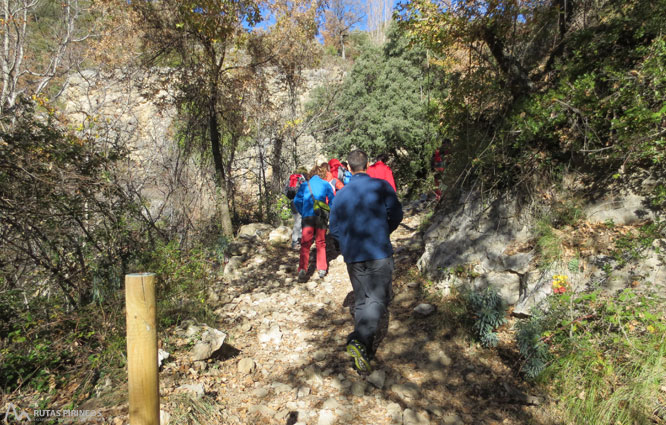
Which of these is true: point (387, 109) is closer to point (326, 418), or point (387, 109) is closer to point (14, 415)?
point (326, 418)

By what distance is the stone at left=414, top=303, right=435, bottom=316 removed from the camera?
4.12 meters

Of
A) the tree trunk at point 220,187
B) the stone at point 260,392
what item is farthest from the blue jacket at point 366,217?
the tree trunk at point 220,187

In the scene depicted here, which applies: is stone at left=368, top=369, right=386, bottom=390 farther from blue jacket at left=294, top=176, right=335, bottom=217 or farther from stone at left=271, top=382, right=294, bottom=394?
blue jacket at left=294, top=176, right=335, bottom=217

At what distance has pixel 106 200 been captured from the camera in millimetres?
4008

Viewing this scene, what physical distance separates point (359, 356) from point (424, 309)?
127 centimetres

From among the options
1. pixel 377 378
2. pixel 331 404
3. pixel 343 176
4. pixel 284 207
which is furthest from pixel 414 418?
pixel 284 207

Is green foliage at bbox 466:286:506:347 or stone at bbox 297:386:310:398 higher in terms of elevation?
green foliage at bbox 466:286:506:347

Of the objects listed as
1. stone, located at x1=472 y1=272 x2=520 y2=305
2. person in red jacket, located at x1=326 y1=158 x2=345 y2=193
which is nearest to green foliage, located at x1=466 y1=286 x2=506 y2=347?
stone, located at x1=472 y1=272 x2=520 y2=305

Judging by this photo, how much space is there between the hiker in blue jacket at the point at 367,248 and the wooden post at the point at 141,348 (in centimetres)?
202

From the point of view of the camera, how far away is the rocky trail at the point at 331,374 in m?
2.76

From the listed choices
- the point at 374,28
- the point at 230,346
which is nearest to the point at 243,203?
the point at 230,346

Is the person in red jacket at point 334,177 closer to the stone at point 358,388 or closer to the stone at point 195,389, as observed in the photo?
the stone at point 358,388

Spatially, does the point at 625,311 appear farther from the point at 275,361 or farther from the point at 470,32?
the point at 470,32

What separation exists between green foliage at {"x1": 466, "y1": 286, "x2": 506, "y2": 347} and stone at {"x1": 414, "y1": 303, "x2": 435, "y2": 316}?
60 cm
